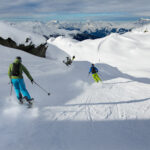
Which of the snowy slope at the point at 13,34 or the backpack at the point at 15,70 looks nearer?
the backpack at the point at 15,70

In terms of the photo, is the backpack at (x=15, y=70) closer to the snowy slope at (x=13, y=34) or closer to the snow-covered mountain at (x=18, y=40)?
the snow-covered mountain at (x=18, y=40)

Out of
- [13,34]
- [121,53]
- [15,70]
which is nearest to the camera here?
[15,70]

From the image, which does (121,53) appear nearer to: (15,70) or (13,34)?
(13,34)

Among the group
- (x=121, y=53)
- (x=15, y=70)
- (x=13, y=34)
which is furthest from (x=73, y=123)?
(x=121, y=53)

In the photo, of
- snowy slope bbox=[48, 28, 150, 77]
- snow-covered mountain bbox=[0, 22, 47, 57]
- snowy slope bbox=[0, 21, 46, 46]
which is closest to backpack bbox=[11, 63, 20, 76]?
snow-covered mountain bbox=[0, 22, 47, 57]

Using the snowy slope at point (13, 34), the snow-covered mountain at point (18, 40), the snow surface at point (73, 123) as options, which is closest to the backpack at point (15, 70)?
the snow surface at point (73, 123)

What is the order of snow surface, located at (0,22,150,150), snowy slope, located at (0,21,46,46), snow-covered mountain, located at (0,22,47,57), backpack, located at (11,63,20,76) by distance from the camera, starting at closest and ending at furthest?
1. snow surface, located at (0,22,150,150)
2. backpack, located at (11,63,20,76)
3. snow-covered mountain, located at (0,22,47,57)
4. snowy slope, located at (0,21,46,46)

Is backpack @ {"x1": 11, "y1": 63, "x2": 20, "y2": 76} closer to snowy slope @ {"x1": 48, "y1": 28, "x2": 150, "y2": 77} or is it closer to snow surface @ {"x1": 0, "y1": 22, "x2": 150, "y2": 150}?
snow surface @ {"x1": 0, "y1": 22, "x2": 150, "y2": 150}

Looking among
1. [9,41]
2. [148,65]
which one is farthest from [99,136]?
[148,65]

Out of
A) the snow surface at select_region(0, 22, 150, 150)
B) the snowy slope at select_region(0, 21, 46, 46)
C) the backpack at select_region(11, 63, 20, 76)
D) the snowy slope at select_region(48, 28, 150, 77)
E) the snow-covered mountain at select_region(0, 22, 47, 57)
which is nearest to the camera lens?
the snow surface at select_region(0, 22, 150, 150)

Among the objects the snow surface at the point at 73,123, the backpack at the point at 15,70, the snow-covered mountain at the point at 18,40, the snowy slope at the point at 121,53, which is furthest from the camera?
the snowy slope at the point at 121,53

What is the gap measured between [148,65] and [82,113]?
26.9 m

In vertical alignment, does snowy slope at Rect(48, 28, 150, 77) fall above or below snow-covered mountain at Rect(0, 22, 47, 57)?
below

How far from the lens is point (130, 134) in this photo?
16.6 ft
